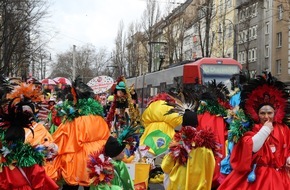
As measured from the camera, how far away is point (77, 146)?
7637 mm

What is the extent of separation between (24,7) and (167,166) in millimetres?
20772

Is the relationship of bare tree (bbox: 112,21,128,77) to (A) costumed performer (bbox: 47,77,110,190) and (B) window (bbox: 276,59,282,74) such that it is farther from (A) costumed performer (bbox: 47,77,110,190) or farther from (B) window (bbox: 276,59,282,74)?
A: (A) costumed performer (bbox: 47,77,110,190)

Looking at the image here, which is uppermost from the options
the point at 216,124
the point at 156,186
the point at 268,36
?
the point at 268,36

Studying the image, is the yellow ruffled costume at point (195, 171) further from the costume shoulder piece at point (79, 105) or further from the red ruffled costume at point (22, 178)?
the red ruffled costume at point (22, 178)

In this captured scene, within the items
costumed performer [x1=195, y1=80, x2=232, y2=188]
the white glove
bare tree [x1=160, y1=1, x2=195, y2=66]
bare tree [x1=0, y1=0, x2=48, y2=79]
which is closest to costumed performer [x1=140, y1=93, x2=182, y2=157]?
costumed performer [x1=195, y1=80, x2=232, y2=188]

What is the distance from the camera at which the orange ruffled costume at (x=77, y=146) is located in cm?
748

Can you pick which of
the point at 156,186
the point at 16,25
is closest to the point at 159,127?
the point at 156,186

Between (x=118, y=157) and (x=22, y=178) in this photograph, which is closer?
(x=22, y=178)

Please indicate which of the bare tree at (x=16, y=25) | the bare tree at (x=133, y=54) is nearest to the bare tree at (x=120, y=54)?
the bare tree at (x=133, y=54)

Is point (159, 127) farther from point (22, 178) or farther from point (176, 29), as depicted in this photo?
point (176, 29)

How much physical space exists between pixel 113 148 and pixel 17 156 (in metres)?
1.08

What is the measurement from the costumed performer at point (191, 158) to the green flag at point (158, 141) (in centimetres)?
282

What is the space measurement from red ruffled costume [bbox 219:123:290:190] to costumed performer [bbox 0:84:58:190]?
6.59 feet

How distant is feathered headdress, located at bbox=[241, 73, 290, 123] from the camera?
549 cm
